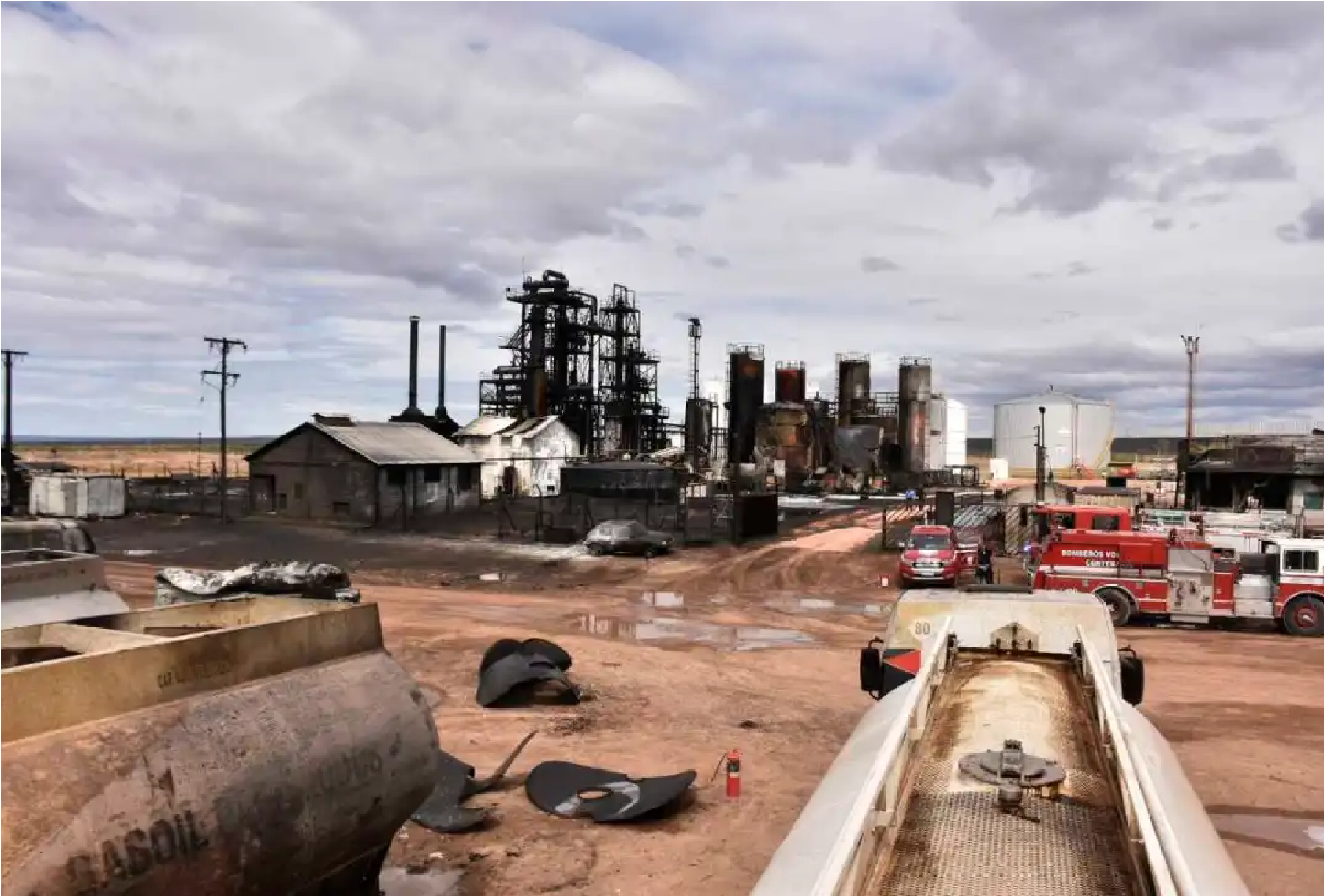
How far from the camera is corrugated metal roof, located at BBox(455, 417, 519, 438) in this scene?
5531 centimetres

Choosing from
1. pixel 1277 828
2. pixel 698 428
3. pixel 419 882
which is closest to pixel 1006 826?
Result: pixel 419 882

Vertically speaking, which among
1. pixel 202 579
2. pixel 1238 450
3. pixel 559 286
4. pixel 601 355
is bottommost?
pixel 202 579

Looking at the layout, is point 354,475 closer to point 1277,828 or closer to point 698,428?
point 698,428

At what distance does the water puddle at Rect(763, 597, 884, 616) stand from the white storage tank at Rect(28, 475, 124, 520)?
123 ft

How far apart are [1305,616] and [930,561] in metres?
9.12

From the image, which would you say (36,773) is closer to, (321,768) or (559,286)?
(321,768)

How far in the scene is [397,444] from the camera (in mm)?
47750

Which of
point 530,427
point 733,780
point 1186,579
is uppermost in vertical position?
point 530,427

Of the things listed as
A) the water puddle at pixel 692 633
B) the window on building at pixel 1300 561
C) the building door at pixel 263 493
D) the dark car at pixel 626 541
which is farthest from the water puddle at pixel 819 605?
the building door at pixel 263 493

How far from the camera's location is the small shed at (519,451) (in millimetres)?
54812

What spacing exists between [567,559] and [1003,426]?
265 ft

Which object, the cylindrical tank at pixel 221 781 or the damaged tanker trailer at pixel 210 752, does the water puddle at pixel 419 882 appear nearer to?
the damaged tanker trailer at pixel 210 752

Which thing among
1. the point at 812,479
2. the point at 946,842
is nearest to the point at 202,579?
the point at 946,842

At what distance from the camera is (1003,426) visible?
102 m
